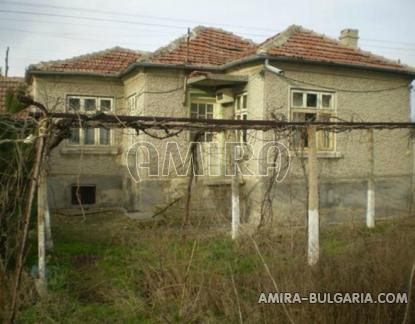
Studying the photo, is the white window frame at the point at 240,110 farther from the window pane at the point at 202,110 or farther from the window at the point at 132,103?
the window at the point at 132,103

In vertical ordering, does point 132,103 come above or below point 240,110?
above

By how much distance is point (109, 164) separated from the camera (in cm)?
1588

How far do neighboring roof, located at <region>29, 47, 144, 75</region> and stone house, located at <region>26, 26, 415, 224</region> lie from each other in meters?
0.06

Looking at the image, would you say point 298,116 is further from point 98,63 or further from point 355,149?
point 98,63

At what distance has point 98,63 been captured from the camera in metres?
16.1

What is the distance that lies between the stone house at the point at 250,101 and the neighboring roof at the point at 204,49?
0.15 feet

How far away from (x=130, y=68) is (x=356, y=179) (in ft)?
24.5

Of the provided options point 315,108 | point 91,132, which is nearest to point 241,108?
point 315,108

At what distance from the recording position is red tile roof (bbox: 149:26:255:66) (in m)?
13.9

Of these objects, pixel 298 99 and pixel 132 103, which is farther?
pixel 132 103

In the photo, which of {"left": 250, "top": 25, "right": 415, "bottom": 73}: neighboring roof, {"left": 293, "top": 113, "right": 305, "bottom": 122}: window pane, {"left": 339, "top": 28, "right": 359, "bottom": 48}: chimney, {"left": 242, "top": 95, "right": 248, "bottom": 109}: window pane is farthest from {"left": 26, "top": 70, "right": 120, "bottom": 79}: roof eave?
{"left": 339, "top": 28, "right": 359, "bottom": 48}: chimney

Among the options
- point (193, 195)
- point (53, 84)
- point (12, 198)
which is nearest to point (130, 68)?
point (53, 84)

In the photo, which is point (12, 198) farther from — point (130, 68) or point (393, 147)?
point (393, 147)

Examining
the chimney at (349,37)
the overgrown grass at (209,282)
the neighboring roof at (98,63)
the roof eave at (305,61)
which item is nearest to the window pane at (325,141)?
the roof eave at (305,61)
